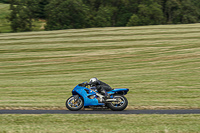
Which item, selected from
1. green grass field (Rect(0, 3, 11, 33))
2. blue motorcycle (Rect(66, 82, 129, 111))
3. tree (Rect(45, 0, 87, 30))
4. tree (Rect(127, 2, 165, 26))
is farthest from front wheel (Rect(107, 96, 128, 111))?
tree (Rect(127, 2, 165, 26))

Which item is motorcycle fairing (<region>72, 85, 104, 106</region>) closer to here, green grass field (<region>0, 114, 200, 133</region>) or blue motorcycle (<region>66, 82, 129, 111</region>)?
blue motorcycle (<region>66, 82, 129, 111</region>)

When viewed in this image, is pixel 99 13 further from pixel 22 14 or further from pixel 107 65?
pixel 107 65

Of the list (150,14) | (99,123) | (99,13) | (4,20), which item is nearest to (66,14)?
(99,13)

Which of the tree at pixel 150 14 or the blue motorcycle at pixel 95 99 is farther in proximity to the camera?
the tree at pixel 150 14

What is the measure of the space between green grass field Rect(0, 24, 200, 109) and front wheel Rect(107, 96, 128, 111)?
0.93m

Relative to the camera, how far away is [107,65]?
882 inches

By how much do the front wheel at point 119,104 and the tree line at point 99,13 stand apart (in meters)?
39.6

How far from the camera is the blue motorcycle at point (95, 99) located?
9512 millimetres

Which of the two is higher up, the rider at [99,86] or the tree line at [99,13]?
the tree line at [99,13]

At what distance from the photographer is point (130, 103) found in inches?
433

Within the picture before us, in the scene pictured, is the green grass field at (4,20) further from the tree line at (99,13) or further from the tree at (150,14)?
the tree at (150,14)

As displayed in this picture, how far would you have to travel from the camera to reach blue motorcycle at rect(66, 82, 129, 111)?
374 inches

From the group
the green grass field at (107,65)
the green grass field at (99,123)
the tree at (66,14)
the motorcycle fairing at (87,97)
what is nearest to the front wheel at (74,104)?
the motorcycle fairing at (87,97)

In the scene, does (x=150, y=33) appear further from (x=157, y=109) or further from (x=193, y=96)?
(x=157, y=109)
